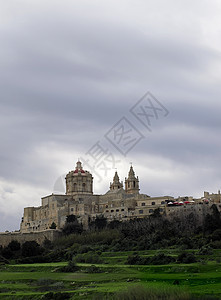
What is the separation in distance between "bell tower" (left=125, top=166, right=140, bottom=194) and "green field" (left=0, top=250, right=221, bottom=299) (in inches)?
1642

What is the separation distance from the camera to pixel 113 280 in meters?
47.5

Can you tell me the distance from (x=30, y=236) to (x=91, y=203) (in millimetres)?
→ 12614

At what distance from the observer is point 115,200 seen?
313ft

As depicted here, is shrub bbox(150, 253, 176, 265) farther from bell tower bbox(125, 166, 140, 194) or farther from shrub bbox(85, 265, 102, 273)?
bell tower bbox(125, 166, 140, 194)

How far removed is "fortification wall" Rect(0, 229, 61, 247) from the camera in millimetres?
87569

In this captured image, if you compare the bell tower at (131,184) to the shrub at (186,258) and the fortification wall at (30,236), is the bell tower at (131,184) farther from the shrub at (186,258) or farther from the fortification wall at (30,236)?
the shrub at (186,258)

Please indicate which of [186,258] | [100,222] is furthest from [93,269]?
[100,222]

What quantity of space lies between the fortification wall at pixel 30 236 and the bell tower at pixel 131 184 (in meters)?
19.1

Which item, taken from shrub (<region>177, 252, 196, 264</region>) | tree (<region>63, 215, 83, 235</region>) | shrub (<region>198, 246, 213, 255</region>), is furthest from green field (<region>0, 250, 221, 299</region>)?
tree (<region>63, 215, 83, 235</region>)

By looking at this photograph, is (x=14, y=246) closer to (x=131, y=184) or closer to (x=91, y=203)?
(x=91, y=203)

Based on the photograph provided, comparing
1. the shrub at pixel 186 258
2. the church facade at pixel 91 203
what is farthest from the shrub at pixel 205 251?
the church facade at pixel 91 203

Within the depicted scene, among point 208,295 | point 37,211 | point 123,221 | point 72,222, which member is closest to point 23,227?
point 37,211

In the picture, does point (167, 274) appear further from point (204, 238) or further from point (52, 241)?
point (52, 241)

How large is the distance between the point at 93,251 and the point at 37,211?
3328 centimetres
